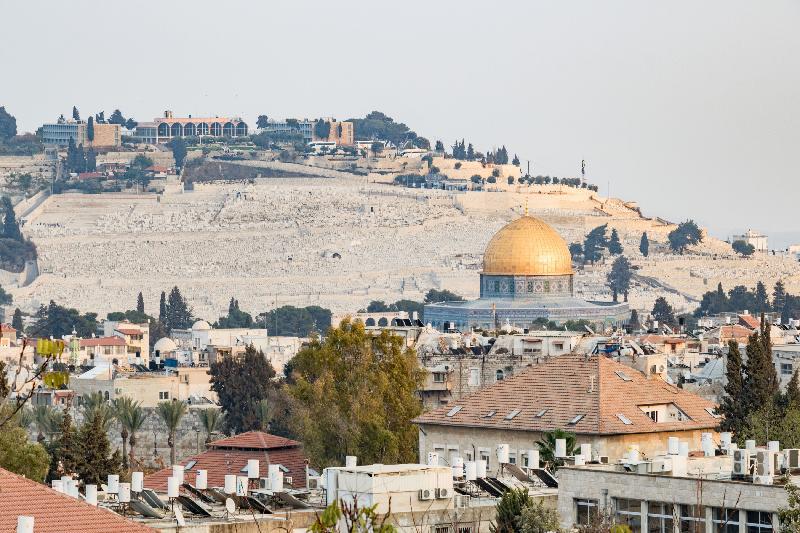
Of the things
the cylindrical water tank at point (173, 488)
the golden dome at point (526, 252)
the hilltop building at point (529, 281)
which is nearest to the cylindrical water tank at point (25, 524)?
the cylindrical water tank at point (173, 488)

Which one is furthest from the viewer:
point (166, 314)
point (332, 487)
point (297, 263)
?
point (297, 263)

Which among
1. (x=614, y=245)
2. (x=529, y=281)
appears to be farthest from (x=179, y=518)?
(x=614, y=245)

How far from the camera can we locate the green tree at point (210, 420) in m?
67.1

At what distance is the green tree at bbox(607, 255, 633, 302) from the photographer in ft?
518

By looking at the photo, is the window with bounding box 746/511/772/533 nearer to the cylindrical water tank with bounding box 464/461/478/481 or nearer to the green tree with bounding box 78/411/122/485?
the cylindrical water tank with bounding box 464/461/478/481

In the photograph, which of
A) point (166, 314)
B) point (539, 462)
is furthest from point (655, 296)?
point (539, 462)

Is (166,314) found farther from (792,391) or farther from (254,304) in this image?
(792,391)

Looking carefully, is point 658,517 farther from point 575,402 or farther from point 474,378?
point 474,378

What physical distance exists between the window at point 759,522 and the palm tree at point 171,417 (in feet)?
122

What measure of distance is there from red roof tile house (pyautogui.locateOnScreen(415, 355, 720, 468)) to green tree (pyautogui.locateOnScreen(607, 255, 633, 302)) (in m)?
113

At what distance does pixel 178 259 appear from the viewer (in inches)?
7347

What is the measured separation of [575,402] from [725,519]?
13763 mm

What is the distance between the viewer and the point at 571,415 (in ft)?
127

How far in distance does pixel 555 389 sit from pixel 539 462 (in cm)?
571
